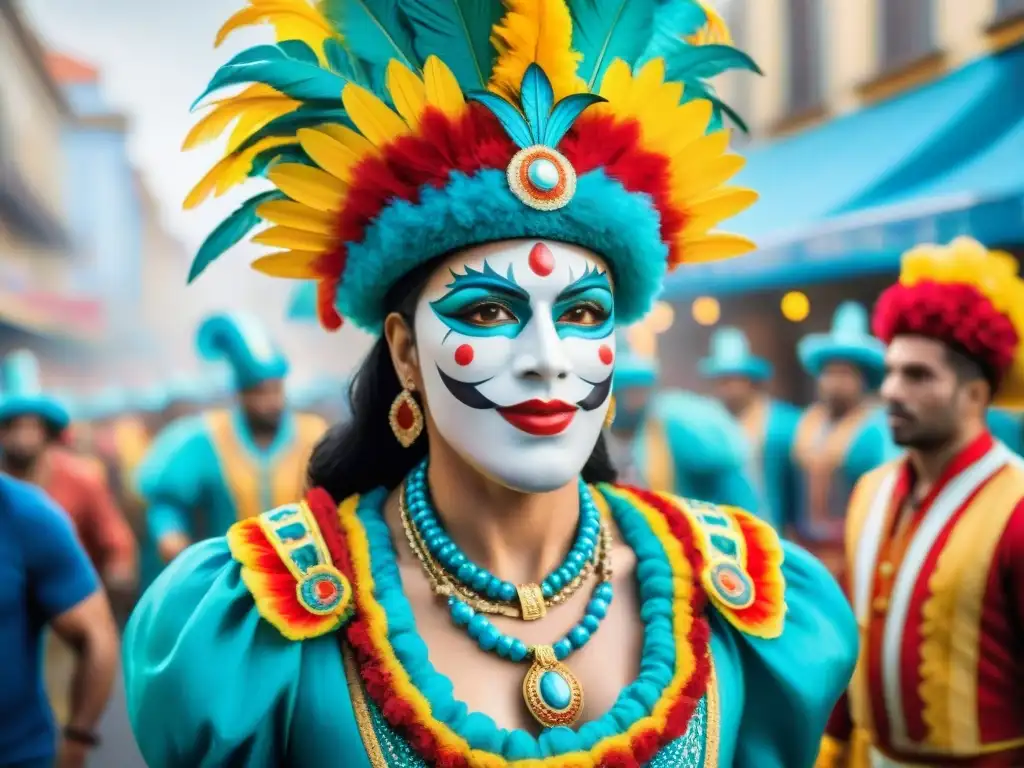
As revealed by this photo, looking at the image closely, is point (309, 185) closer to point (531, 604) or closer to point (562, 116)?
point (562, 116)

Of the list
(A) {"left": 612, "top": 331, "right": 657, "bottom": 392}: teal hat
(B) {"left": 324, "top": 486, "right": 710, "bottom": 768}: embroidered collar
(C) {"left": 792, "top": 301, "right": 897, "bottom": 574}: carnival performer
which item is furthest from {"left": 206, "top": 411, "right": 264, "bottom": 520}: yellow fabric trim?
(C) {"left": 792, "top": 301, "right": 897, "bottom": 574}: carnival performer

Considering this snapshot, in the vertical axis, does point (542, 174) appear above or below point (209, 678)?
above

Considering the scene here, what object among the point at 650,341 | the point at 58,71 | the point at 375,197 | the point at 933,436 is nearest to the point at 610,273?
the point at 375,197

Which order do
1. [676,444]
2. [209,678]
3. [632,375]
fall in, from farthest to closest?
[632,375] → [676,444] → [209,678]

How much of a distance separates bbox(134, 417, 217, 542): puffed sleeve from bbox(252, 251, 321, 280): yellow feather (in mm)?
2475

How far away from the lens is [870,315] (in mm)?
6312

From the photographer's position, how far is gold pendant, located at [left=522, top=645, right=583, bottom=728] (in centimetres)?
126

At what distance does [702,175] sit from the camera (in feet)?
4.59

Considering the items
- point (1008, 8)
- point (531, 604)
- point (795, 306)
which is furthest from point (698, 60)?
point (795, 306)

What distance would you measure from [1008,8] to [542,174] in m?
5.31

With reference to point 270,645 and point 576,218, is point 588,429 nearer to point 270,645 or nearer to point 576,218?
point 576,218

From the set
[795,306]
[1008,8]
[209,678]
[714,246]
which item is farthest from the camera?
[795,306]

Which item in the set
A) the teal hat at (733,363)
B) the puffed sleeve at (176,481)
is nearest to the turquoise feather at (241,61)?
the puffed sleeve at (176,481)

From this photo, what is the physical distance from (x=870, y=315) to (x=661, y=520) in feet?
17.4
